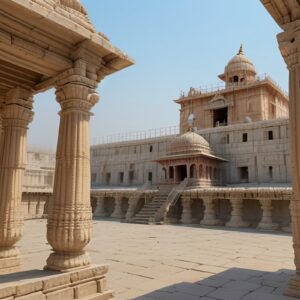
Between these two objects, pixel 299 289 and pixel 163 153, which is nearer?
pixel 299 289

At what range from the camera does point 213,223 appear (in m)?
19.2

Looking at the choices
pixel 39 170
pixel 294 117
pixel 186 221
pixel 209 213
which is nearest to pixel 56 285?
pixel 294 117

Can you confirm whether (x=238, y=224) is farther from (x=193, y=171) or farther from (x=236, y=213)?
(x=193, y=171)

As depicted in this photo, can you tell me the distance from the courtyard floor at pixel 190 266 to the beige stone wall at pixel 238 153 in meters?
13.1

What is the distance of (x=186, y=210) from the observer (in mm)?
20719

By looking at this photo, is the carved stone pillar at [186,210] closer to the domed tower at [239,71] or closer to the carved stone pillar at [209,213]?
the carved stone pillar at [209,213]

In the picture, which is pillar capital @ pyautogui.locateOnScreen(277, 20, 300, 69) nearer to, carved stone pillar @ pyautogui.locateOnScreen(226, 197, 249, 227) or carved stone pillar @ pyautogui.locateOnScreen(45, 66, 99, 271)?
carved stone pillar @ pyautogui.locateOnScreen(45, 66, 99, 271)

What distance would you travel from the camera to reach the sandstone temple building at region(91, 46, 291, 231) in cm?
1920

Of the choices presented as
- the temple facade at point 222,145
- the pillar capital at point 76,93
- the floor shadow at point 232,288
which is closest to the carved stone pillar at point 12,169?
the pillar capital at point 76,93

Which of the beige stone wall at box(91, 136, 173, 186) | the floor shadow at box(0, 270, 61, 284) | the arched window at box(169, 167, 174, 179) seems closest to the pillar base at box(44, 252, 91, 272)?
the floor shadow at box(0, 270, 61, 284)

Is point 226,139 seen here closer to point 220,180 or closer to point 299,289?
point 220,180

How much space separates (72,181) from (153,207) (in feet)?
55.5

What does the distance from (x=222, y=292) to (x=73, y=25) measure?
5.07 metres

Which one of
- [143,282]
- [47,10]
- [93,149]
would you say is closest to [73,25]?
[47,10]
